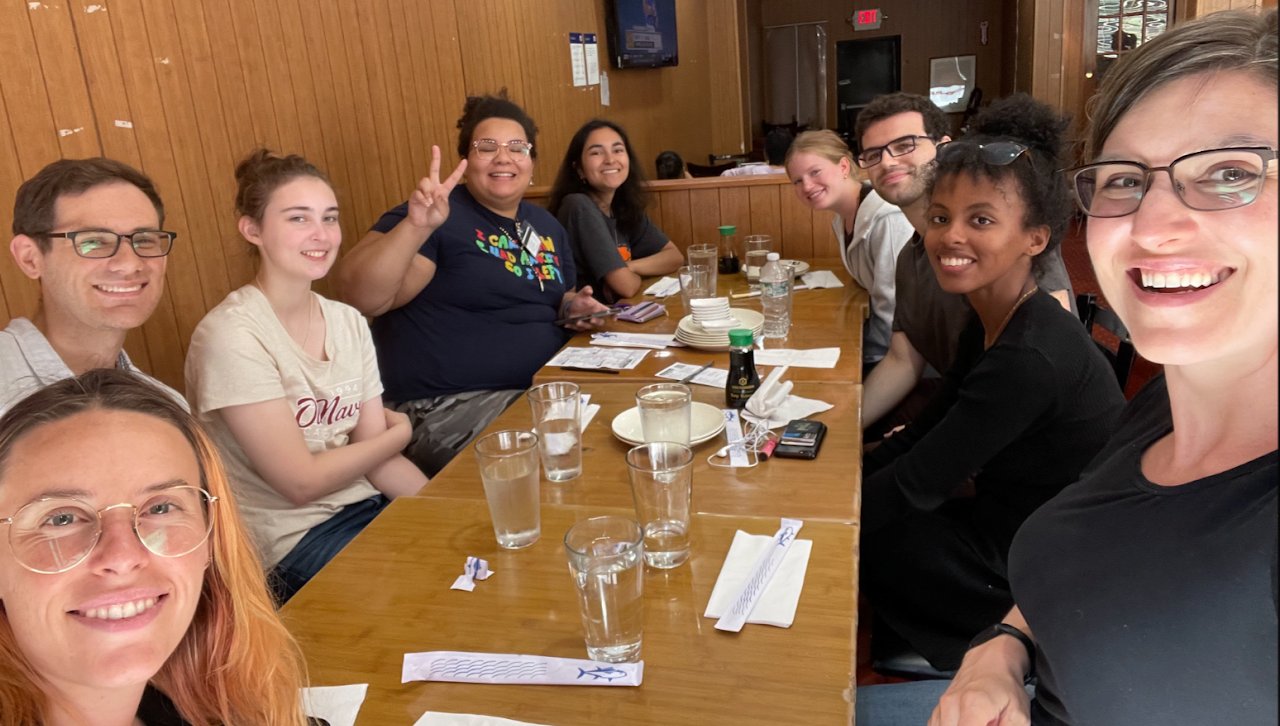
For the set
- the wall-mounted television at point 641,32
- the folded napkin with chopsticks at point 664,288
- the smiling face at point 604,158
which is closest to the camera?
the folded napkin with chopsticks at point 664,288

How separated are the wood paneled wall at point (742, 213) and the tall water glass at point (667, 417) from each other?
2.48 meters

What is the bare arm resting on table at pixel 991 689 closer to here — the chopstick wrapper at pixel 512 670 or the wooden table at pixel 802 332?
the chopstick wrapper at pixel 512 670

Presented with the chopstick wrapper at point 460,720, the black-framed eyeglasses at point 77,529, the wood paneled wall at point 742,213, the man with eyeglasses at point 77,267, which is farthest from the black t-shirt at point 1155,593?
the wood paneled wall at point 742,213

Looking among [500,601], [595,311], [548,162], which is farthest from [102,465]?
[548,162]

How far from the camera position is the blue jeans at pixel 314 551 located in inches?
73.6

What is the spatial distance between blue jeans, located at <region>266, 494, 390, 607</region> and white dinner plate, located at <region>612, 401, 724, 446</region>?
0.68m

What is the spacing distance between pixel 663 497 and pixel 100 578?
0.72 metres

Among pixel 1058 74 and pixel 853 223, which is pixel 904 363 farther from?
pixel 1058 74

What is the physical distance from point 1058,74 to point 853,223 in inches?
258

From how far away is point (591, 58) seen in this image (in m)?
5.93

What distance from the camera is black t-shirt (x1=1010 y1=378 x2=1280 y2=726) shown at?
0.71 meters

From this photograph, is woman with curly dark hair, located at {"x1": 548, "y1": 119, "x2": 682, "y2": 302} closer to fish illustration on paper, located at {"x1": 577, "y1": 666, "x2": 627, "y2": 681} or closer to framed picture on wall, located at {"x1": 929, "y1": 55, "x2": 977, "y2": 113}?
fish illustration on paper, located at {"x1": 577, "y1": 666, "x2": 627, "y2": 681}

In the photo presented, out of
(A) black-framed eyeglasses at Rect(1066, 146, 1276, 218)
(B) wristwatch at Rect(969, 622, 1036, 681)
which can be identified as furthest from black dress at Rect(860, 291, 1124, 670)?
(A) black-framed eyeglasses at Rect(1066, 146, 1276, 218)

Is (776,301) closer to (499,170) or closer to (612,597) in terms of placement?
(499,170)
